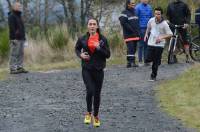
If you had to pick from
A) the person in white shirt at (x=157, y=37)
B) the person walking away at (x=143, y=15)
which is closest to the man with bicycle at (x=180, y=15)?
the person walking away at (x=143, y=15)

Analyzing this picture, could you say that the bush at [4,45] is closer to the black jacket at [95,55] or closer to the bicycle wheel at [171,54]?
the bicycle wheel at [171,54]

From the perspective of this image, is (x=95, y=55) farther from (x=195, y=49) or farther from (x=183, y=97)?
(x=195, y=49)

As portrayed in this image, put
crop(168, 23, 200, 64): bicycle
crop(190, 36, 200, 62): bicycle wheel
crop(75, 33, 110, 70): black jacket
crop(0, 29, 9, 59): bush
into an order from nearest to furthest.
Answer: crop(75, 33, 110, 70): black jacket
crop(168, 23, 200, 64): bicycle
crop(190, 36, 200, 62): bicycle wheel
crop(0, 29, 9, 59): bush

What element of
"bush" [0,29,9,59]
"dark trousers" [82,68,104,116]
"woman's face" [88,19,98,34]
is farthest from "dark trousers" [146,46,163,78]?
"bush" [0,29,9,59]

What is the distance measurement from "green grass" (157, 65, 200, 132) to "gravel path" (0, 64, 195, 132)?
0.18 metres

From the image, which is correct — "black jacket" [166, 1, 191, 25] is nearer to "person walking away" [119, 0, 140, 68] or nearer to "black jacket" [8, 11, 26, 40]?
"person walking away" [119, 0, 140, 68]

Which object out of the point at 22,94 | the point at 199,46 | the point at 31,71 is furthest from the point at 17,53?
the point at 199,46

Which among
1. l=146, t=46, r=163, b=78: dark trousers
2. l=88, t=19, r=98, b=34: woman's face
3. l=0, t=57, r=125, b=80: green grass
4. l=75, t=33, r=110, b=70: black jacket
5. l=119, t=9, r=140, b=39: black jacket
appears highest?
l=88, t=19, r=98, b=34: woman's face

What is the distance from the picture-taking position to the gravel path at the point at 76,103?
9.43 m

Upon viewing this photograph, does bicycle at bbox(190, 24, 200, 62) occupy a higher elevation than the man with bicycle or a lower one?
lower

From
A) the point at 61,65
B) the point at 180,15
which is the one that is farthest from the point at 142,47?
the point at 61,65

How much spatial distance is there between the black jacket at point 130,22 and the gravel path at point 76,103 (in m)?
0.92

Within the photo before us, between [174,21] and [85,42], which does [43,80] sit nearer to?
[174,21]

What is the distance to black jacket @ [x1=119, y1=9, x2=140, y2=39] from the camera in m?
15.8
